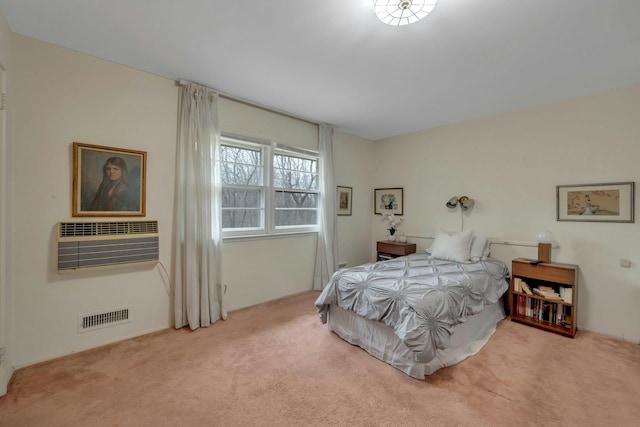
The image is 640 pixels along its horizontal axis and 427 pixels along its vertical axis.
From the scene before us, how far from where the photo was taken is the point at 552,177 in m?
3.05

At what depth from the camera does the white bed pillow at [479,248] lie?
3.29 m

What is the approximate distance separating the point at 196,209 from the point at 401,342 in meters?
2.32

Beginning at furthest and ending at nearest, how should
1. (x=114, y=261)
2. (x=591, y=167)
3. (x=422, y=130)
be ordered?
(x=422, y=130) → (x=591, y=167) → (x=114, y=261)

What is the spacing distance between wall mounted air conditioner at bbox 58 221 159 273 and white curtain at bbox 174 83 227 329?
0.26m

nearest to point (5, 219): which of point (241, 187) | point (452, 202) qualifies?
point (241, 187)

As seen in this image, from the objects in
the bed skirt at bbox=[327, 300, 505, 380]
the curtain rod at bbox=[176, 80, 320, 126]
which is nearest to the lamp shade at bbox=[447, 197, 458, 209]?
the bed skirt at bbox=[327, 300, 505, 380]

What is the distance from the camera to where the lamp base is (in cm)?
291

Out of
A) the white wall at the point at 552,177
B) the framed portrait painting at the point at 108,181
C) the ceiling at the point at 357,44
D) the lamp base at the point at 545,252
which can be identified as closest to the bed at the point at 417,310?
the lamp base at the point at 545,252

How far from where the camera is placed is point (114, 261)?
7.63 ft

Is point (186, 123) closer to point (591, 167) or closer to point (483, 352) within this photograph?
point (483, 352)

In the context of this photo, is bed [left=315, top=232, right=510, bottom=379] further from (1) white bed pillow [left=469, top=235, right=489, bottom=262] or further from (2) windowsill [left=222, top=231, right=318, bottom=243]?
(2) windowsill [left=222, top=231, right=318, bottom=243]

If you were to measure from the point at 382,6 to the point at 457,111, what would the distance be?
2264mm

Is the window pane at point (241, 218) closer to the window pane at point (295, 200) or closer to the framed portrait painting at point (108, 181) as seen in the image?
the window pane at point (295, 200)

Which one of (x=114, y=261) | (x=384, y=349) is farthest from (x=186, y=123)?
(x=384, y=349)
